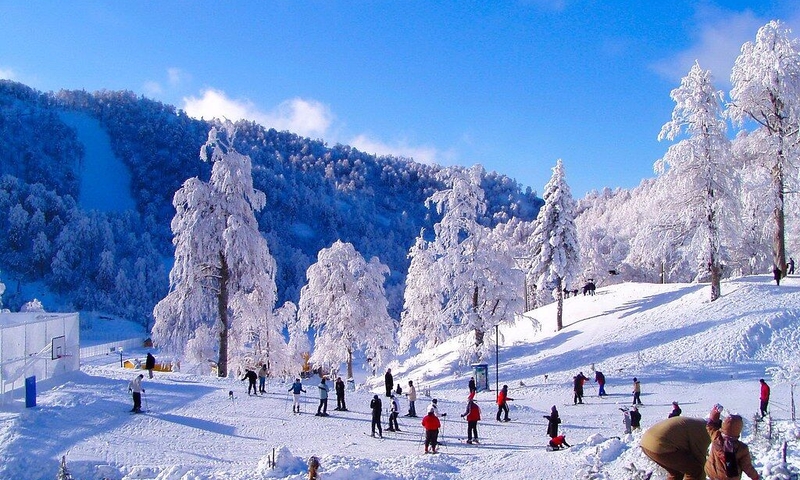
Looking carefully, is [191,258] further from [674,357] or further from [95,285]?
[95,285]

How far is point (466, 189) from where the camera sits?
34.9m

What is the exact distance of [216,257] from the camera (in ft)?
98.2

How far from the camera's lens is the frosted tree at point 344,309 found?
127 feet

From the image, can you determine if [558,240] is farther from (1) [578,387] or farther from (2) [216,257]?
(2) [216,257]

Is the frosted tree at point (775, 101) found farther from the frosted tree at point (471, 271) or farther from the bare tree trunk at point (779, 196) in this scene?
the frosted tree at point (471, 271)

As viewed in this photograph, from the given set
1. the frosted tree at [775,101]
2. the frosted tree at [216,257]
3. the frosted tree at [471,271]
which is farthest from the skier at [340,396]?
the frosted tree at [775,101]

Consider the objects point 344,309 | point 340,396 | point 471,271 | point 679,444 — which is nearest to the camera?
point 679,444

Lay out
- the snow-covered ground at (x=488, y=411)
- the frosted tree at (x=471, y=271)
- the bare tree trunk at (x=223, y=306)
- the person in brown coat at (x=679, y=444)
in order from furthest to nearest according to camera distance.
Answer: the frosted tree at (x=471, y=271), the bare tree trunk at (x=223, y=306), the snow-covered ground at (x=488, y=411), the person in brown coat at (x=679, y=444)

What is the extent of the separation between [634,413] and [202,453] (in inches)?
507

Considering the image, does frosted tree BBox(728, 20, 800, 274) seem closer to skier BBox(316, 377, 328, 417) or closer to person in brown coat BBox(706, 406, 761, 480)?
skier BBox(316, 377, 328, 417)

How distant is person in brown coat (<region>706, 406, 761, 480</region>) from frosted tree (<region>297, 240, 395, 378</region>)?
107 ft

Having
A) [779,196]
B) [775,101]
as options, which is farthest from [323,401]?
[775,101]

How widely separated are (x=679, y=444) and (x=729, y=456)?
0.71 m

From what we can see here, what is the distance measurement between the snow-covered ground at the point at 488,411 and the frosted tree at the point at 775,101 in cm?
596
